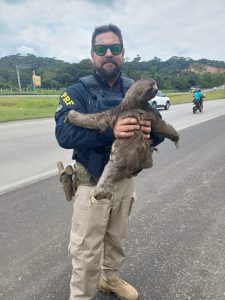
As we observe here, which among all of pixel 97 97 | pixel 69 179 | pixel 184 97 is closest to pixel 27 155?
pixel 69 179

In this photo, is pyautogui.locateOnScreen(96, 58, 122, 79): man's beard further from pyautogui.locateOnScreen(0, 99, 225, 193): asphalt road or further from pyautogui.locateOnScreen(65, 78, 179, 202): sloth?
pyautogui.locateOnScreen(0, 99, 225, 193): asphalt road

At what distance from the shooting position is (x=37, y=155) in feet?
28.2


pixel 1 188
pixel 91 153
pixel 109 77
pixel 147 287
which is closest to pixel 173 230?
pixel 147 287

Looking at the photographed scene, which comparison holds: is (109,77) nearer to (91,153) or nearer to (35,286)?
(91,153)

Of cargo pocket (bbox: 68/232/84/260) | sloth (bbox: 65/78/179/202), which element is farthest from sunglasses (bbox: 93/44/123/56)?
cargo pocket (bbox: 68/232/84/260)

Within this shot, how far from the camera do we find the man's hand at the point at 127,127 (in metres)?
2.27

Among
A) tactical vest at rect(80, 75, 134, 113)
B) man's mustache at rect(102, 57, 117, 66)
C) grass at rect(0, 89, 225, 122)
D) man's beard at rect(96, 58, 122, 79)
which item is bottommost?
grass at rect(0, 89, 225, 122)

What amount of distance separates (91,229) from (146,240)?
61.6 inches

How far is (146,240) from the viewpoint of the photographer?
3.96 meters

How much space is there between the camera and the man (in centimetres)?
249

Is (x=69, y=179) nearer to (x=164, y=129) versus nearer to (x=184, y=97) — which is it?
(x=164, y=129)

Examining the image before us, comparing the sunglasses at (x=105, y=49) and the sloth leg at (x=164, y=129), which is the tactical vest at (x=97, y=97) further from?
the sloth leg at (x=164, y=129)

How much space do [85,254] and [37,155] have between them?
6.30m

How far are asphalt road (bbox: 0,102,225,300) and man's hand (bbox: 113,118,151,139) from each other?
5.27 feet
